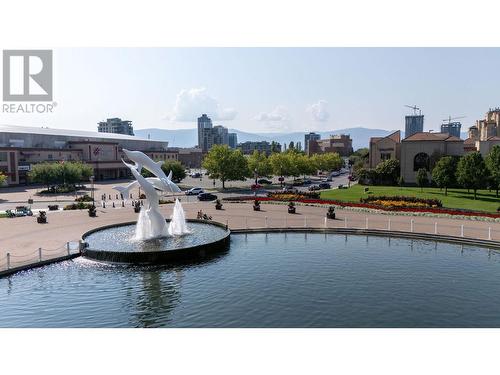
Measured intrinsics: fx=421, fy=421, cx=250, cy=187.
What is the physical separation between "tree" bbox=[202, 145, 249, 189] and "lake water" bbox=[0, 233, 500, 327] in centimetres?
4180

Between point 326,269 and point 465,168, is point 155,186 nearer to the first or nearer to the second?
point 326,269

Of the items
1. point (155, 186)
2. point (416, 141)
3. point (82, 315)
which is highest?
point (416, 141)

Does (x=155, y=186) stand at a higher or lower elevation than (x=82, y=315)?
higher

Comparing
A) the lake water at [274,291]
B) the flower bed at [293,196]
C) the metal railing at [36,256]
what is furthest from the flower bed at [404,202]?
the metal railing at [36,256]

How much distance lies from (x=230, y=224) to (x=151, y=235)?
7.70m

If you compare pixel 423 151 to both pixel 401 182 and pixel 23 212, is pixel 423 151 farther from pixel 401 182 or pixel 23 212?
pixel 23 212

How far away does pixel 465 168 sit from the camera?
169 ft

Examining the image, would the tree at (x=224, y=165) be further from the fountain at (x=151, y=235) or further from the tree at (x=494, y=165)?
the tree at (x=494, y=165)

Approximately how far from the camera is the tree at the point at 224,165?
67188 millimetres

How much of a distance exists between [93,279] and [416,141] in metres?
66.2

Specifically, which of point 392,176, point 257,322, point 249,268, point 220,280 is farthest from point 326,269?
point 392,176

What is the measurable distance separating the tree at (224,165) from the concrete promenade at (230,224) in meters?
22.4

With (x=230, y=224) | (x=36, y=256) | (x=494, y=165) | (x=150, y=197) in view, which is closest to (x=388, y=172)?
(x=494, y=165)

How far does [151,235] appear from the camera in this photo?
28531mm
